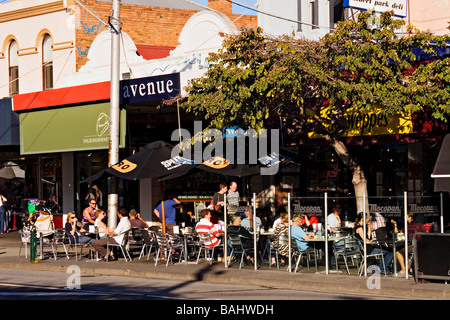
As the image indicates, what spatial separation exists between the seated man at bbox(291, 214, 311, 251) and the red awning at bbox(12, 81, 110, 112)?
10505mm

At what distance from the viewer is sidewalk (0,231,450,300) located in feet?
52.1

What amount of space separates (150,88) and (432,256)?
12.5 m

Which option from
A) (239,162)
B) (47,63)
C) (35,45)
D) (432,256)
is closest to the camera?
(432,256)

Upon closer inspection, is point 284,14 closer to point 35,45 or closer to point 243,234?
point 243,234

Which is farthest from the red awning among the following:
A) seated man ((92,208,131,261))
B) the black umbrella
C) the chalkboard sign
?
the chalkboard sign

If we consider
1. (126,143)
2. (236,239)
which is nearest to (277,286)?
(236,239)

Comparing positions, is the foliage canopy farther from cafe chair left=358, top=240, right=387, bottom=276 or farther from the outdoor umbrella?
cafe chair left=358, top=240, right=387, bottom=276

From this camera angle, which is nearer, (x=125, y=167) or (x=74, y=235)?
(x=125, y=167)

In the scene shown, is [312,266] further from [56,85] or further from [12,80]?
[12,80]

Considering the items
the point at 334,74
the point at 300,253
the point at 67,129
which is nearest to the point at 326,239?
the point at 300,253

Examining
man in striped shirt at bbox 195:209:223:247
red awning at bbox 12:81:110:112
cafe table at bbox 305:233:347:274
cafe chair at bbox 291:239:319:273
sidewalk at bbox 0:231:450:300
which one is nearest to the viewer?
sidewalk at bbox 0:231:450:300

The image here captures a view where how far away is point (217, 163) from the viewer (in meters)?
21.4

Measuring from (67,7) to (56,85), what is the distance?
288 centimetres

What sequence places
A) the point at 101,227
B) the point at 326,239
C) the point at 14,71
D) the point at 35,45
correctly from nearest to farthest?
the point at 326,239 → the point at 101,227 → the point at 35,45 → the point at 14,71
